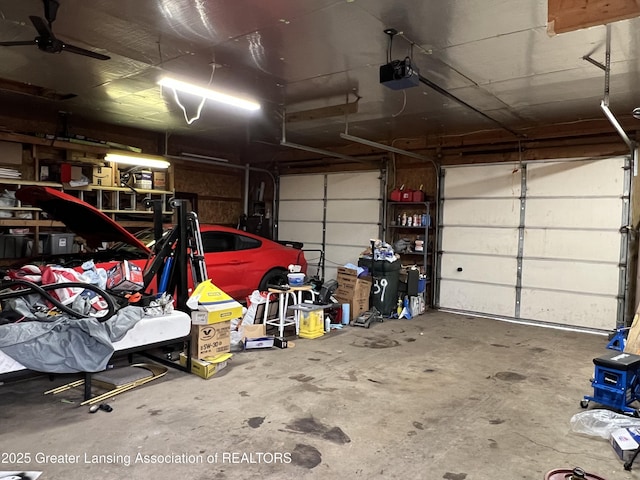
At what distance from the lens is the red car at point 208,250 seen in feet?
13.4

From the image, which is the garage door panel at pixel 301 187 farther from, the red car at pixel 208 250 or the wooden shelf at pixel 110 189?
the wooden shelf at pixel 110 189

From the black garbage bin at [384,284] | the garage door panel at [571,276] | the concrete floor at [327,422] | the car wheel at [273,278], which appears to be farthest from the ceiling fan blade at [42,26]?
the garage door panel at [571,276]

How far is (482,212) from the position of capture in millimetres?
7496

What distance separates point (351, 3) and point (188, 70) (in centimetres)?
232

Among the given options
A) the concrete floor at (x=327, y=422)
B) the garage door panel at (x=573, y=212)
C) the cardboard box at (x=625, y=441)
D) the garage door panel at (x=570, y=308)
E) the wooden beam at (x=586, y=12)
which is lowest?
the concrete floor at (x=327, y=422)

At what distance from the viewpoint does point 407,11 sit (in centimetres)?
330

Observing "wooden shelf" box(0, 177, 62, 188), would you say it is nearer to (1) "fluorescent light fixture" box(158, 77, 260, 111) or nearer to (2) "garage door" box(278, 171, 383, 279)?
(1) "fluorescent light fixture" box(158, 77, 260, 111)

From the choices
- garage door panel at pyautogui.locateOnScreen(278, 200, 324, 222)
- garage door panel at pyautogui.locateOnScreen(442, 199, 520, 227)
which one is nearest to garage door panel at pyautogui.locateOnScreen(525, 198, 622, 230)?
garage door panel at pyautogui.locateOnScreen(442, 199, 520, 227)

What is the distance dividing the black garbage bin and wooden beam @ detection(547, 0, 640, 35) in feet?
16.6

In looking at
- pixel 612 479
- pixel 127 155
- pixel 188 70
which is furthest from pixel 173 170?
pixel 612 479

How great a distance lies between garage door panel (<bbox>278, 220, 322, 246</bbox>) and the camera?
377 inches

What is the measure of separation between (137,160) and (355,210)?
4220 mm

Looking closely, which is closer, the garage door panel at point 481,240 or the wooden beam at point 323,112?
the wooden beam at point 323,112

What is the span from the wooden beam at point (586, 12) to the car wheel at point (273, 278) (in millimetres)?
5406
